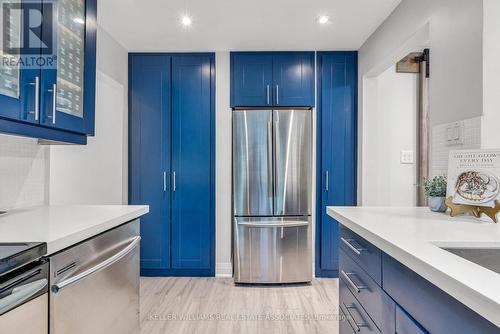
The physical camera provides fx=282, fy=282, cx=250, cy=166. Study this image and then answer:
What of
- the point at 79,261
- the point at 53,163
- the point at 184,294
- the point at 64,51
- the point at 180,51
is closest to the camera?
the point at 79,261

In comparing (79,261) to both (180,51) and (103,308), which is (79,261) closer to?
(103,308)

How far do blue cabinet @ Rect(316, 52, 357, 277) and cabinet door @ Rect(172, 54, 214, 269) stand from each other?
119 cm

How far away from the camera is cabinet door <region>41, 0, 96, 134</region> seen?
1.32 metres

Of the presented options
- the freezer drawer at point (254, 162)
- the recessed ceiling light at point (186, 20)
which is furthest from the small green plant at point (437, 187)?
the recessed ceiling light at point (186, 20)

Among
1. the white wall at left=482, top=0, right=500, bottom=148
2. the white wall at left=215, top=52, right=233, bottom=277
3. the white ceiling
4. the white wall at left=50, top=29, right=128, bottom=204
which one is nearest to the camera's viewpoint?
the white wall at left=482, top=0, right=500, bottom=148

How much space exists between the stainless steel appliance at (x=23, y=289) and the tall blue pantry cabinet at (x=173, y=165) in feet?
6.83

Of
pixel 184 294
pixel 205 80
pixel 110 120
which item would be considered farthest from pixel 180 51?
pixel 184 294

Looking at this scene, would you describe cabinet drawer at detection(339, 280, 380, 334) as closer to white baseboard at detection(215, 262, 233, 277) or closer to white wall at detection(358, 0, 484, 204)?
white wall at detection(358, 0, 484, 204)

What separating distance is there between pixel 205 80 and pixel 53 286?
2.44 m

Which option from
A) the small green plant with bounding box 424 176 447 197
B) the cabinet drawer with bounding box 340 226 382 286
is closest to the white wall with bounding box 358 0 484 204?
the small green plant with bounding box 424 176 447 197

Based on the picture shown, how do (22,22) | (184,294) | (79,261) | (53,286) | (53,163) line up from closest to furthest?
(53,286) → (79,261) → (22,22) → (53,163) → (184,294)

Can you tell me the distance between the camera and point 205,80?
297 cm

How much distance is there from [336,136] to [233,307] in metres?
1.90

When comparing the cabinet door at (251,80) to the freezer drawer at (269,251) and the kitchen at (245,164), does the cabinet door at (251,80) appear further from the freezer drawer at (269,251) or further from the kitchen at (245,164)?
the freezer drawer at (269,251)
